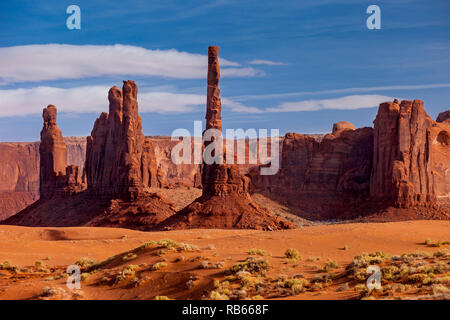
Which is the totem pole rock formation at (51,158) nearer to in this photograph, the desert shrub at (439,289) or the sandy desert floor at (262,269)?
the sandy desert floor at (262,269)

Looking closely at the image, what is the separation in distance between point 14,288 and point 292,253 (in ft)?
39.0

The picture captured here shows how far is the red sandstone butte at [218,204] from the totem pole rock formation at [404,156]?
22.8 m

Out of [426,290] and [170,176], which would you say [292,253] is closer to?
[426,290]

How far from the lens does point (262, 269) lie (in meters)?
21.7

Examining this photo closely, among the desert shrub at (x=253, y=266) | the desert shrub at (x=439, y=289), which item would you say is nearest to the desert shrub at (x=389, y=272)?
the desert shrub at (x=439, y=289)

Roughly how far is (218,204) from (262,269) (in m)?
32.9

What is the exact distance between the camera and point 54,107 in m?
88.4

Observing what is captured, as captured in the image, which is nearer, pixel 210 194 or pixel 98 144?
pixel 210 194

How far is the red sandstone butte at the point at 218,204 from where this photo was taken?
52.8 m

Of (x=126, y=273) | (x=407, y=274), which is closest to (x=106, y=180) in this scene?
(x=126, y=273)

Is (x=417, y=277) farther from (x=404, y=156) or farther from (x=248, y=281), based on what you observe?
(x=404, y=156)

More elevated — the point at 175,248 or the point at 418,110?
the point at 418,110

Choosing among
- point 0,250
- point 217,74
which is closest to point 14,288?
point 0,250
